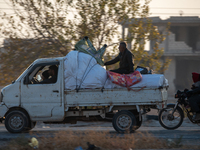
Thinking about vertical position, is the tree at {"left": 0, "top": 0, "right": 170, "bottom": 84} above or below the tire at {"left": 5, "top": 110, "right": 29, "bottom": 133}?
above

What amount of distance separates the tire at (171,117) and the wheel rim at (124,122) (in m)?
1.05

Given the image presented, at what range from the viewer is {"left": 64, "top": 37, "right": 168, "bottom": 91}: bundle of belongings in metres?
7.80

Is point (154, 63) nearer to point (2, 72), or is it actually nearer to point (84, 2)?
point (84, 2)

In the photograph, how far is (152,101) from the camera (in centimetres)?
769

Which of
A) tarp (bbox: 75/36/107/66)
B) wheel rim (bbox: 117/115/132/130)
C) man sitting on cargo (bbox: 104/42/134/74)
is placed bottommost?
wheel rim (bbox: 117/115/132/130)

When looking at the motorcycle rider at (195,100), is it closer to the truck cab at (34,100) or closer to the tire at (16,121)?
the truck cab at (34,100)

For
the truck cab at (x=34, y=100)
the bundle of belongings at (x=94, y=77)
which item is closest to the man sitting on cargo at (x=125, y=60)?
the bundle of belongings at (x=94, y=77)

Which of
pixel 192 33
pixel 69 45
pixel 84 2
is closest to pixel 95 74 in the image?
pixel 69 45

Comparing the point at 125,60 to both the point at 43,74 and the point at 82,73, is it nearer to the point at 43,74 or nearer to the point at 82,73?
the point at 82,73

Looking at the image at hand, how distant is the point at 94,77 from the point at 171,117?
2.51m

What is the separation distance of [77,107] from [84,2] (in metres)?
6.34

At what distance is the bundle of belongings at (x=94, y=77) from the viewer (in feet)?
25.6

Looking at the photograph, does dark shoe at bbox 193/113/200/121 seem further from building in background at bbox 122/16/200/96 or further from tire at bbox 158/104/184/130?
building in background at bbox 122/16/200/96

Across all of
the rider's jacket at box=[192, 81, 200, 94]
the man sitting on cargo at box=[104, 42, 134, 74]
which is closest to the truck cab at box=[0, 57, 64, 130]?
the man sitting on cargo at box=[104, 42, 134, 74]
